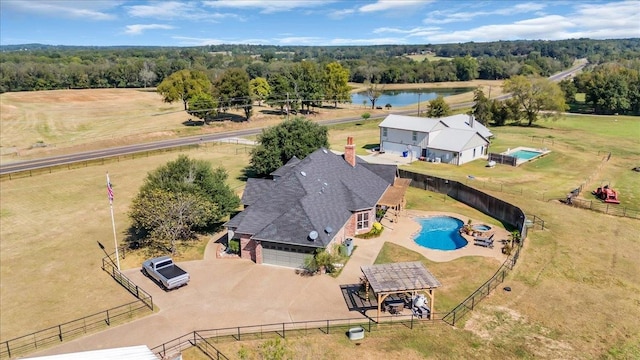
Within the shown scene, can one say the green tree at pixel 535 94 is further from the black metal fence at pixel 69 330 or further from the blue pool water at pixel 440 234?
the black metal fence at pixel 69 330

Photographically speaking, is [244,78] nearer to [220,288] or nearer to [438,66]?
[220,288]

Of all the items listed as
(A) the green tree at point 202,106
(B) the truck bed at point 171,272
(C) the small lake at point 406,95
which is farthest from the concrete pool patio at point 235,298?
(C) the small lake at point 406,95

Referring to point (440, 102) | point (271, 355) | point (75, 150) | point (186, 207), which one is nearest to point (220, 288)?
point (186, 207)

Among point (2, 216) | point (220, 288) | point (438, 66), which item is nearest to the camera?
point (220, 288)

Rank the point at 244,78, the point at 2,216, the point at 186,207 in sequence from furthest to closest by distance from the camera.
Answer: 1. the point at 244,78
2. the point at 2,216
3. the point at 186,207

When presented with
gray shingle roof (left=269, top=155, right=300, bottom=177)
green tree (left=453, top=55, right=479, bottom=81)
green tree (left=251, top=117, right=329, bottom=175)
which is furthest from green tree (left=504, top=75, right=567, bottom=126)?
green tree (left=453, top=55, right=479, bottom=81)

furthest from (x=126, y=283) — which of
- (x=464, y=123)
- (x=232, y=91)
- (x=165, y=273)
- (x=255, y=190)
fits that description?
(x=232, y=91)
